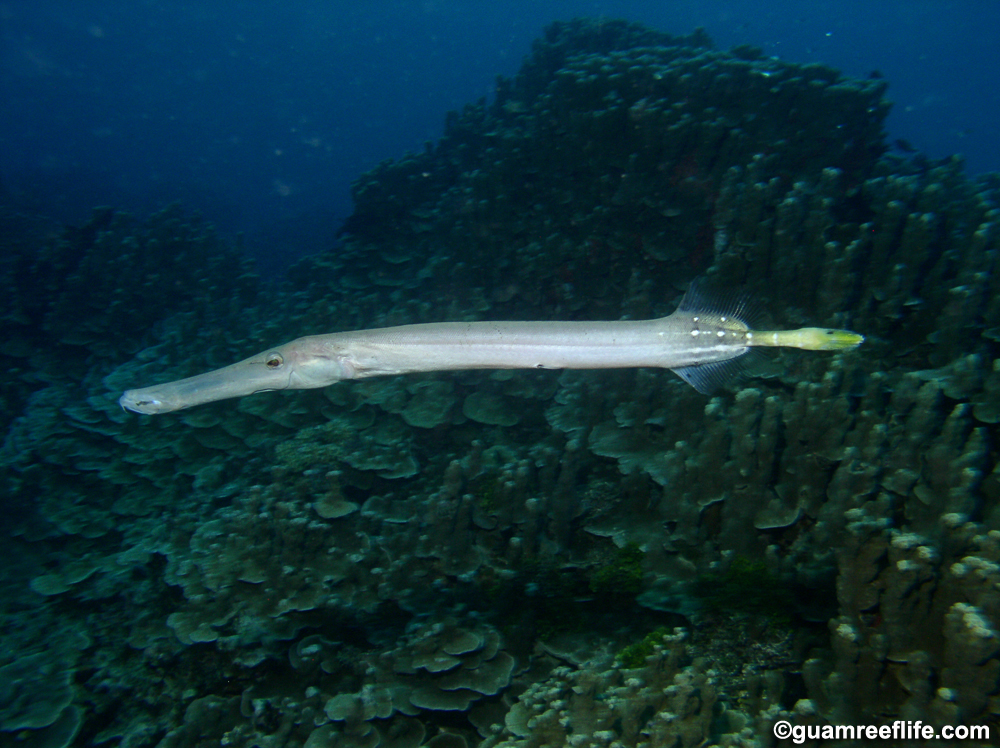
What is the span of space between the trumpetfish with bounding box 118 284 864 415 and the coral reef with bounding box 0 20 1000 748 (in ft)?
1.11

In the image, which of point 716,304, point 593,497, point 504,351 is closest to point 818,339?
point 716,304

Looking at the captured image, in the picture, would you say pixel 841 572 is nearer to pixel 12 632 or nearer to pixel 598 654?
pixel 598 654

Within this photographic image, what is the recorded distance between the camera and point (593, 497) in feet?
12.2

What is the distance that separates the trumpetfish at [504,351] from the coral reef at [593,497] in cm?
34

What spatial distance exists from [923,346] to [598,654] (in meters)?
3.22

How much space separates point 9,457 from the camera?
5812mm

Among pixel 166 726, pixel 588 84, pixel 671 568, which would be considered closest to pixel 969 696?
pixel 671 568

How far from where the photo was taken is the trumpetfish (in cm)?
287

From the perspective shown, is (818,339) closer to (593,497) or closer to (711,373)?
(711,373)

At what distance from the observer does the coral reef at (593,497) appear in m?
2.35

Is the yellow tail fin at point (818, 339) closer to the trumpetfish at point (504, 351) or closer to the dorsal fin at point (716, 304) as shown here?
the trumpetfish at point (504, 351)

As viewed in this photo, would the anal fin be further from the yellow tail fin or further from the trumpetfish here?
the yellow tail fin

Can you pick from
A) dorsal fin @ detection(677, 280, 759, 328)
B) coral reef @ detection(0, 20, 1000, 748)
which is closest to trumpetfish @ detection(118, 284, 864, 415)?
dorsal fin @ detection(677, 280, 759, 328)

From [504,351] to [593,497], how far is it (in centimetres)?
148
